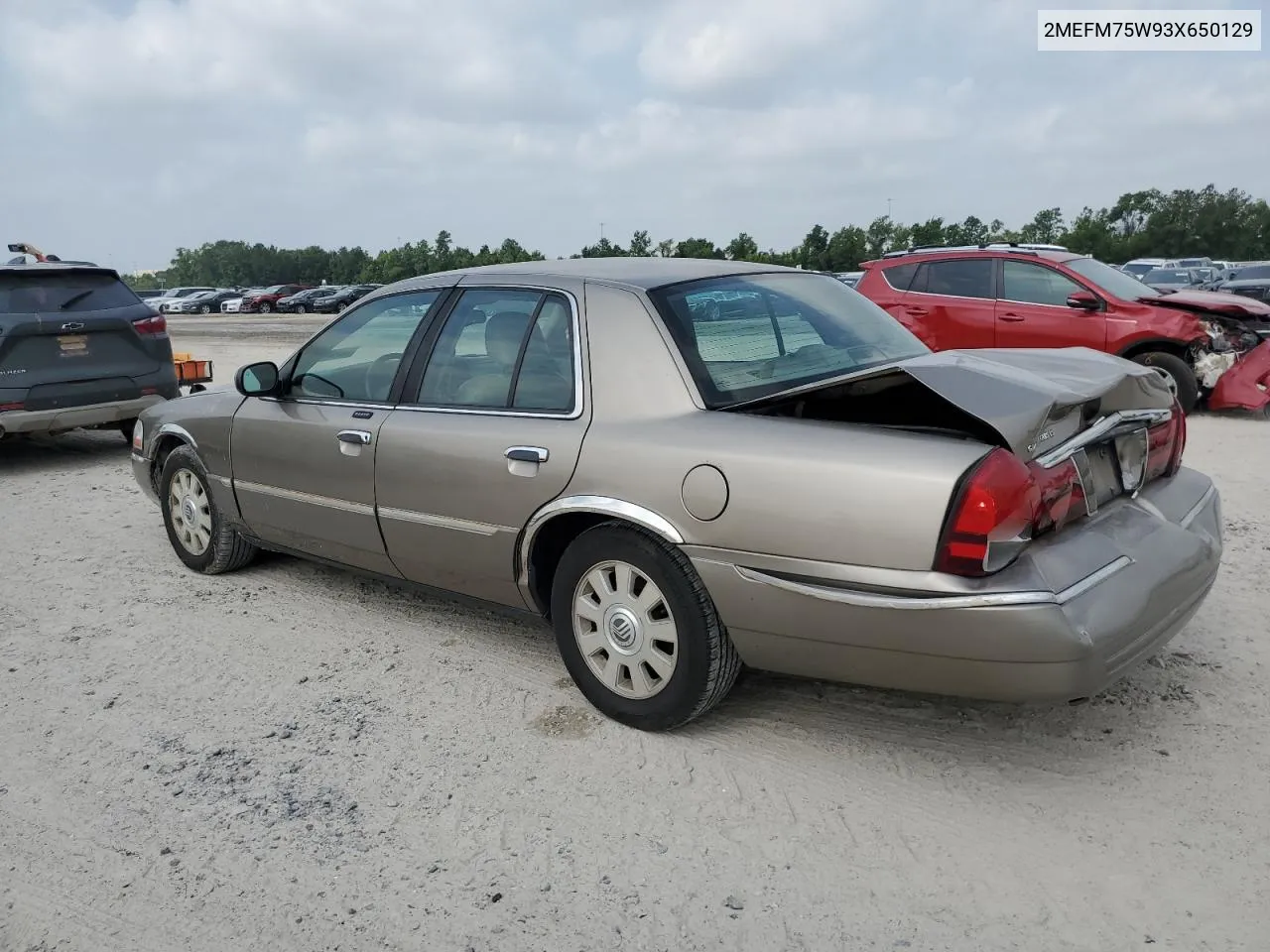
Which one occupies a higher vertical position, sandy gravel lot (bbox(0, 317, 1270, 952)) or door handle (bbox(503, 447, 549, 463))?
door handle (bbox(503, 447, 549, 463))

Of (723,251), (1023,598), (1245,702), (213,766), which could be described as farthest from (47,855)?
(723,251)

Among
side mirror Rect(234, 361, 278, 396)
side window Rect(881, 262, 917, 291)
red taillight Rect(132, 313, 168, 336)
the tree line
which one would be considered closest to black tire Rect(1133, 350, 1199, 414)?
side window Rect(881, 262, 917, 291)

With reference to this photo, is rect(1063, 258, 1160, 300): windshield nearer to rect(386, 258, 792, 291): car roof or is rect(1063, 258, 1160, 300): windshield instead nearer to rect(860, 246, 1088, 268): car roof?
rect(860, 246, 1088, 268): car roof

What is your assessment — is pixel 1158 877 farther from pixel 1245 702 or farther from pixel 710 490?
pixel 710 490

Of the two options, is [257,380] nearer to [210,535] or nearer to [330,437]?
[330,437]

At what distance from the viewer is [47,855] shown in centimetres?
302

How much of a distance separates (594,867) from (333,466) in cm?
228

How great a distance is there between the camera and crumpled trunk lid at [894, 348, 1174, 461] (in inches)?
115

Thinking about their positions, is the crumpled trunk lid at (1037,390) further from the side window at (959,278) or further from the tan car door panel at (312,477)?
the side window at (959,278)

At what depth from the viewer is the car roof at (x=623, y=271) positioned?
3842 mm

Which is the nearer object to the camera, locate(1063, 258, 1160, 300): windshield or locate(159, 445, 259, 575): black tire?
locate(159, 445, 259, 575): black tire

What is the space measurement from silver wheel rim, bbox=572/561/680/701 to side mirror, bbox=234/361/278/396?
2.04 m

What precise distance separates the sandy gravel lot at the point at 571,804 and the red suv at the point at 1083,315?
212 inches

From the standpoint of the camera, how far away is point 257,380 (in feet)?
15.6
